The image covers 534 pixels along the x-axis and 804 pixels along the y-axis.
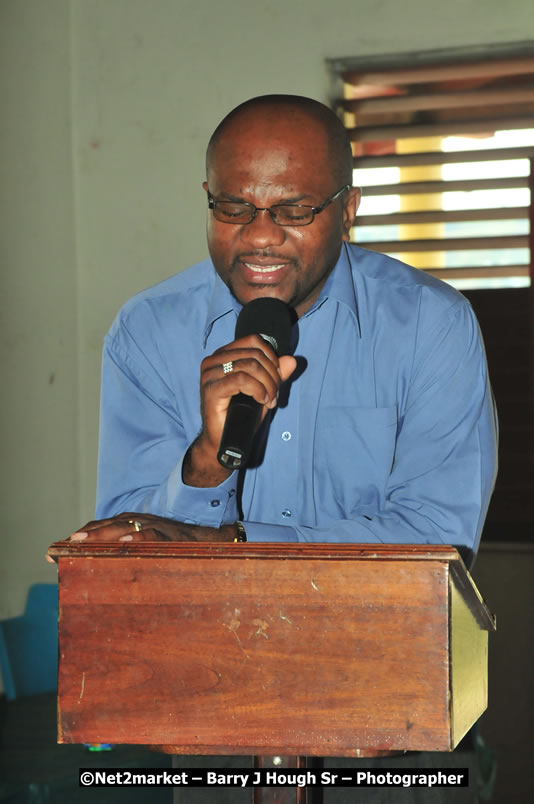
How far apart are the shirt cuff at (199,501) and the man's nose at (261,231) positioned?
0.40 metres

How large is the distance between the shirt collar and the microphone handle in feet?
2.32

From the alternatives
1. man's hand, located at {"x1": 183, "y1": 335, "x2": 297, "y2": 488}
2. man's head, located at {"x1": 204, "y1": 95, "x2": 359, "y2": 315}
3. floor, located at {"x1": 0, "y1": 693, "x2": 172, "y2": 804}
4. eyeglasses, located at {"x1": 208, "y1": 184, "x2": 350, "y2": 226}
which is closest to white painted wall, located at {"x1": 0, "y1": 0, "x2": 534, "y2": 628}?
floor, located at {"x1": 0, "y1": 693, "x2": 172, "y2": 804}

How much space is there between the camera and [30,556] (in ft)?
15.4

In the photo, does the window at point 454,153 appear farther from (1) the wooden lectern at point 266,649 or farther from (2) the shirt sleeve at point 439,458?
(1) the wooden lectern at point 266,649

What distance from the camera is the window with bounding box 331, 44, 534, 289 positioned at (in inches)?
176

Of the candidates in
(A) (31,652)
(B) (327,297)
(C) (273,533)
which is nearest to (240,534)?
(C) (273,533)

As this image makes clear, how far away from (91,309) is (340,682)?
3.79 meters

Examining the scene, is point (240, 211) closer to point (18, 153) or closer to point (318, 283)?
point (318, 283)

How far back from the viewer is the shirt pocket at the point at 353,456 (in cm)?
203

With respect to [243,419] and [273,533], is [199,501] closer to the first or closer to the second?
[273,533]

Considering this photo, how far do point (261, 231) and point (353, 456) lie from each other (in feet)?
1.57

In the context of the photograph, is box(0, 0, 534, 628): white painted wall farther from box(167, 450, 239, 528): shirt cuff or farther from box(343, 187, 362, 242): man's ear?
box(167, 450, 239, 528): shirt cuff

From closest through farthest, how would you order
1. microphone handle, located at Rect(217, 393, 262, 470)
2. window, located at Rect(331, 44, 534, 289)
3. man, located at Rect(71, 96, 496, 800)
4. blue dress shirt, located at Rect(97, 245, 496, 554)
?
microphone handle, located at Rect(217, 393, 262, 470), man, located at Rect(71, 96, 496, 800), blue dress shirt, located at Rect(97, 245, 496, 554), window, located at Rect(331, 44, 534, 289)

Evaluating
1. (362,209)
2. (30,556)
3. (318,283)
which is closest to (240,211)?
(318,283)
